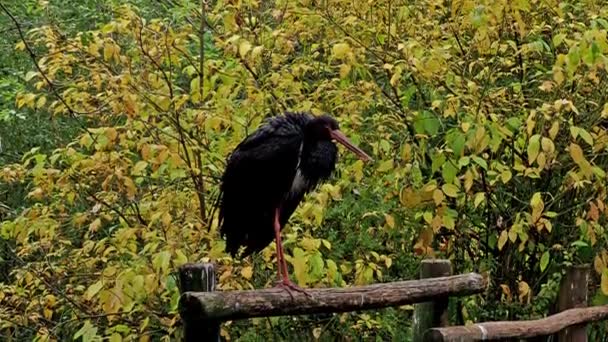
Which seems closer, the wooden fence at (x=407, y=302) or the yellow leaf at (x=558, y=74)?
the wooden fence at (x=407, y=302)

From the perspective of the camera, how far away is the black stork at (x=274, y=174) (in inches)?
130

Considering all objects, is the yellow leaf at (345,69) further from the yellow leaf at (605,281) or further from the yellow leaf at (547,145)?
the yellow leaf at (605,281)

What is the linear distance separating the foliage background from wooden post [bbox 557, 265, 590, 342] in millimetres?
86

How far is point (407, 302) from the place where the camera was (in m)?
3.53

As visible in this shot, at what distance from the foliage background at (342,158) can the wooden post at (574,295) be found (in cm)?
9

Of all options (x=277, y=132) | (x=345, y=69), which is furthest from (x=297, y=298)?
(x=345, y=69)

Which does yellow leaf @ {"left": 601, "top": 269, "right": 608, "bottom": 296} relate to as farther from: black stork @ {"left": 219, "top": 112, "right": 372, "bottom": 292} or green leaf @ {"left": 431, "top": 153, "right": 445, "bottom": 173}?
black stork @ {"left": 219, "top": 112, "right": 372, "bottom": 292}

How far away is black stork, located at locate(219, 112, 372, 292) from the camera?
3301 mm

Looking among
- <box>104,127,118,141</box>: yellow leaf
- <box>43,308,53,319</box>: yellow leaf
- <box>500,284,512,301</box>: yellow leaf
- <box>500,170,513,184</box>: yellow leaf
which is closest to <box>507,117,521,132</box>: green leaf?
<box>500,170,513,184</box>: yellow leaf

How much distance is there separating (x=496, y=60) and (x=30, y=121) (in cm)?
447

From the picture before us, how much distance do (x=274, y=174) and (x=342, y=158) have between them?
1351mm

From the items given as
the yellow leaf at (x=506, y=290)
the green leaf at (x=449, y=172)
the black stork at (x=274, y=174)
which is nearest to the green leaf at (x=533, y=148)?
the green leaf at (x=449, y=172)

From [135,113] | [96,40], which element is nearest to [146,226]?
[135,113]

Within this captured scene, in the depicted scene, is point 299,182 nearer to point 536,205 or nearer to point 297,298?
point 297,298
